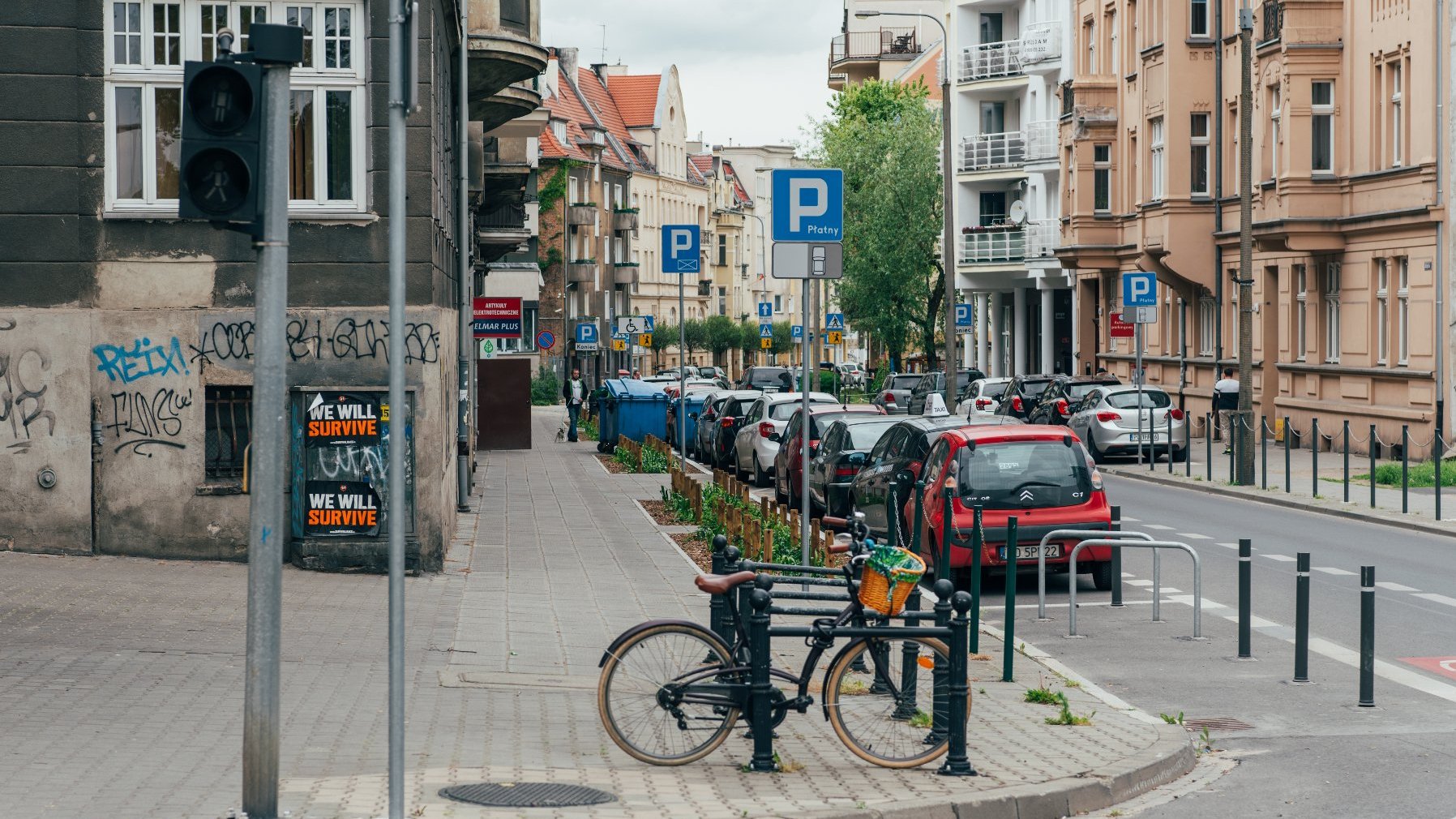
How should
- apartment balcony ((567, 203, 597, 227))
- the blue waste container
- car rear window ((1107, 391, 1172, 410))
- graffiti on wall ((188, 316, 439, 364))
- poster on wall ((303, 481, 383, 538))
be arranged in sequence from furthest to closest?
apartment balcony ((567, 203, 597, 227)) → the blue waste container → car rear window ((1107, 391, 1172, 410)) → graffiti on wall ((188, 316, 439, 364)) → poster on wall ((303, 481, 383, 538))

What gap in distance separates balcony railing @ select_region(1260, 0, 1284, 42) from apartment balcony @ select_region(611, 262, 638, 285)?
68.0 meters

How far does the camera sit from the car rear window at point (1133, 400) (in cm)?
3384

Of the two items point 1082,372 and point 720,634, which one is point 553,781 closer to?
point 720,634

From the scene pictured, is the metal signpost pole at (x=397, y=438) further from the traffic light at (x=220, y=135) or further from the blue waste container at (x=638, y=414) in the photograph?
the blue waste container at (x=638, y=414)

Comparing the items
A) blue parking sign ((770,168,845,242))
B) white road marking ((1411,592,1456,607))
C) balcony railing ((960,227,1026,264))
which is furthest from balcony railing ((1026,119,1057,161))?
blue parking sign ((770,168,845,242))

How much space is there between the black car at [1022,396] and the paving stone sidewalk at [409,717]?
2712cm

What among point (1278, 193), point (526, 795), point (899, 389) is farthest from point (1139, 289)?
point (526, 795)

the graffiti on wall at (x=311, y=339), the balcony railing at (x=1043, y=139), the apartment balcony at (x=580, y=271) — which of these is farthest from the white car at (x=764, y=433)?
the apartment balcony at (x=580, y=271)

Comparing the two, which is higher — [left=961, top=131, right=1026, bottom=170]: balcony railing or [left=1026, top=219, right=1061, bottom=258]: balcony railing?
[left=961, top=131, right=1026, bottom=170]: balcony railing

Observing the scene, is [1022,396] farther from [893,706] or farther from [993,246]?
[893,706]

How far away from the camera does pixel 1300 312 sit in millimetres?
38469

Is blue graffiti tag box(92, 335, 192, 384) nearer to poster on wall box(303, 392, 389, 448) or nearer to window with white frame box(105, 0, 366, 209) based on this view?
window with white frame box(105, 0, 366, 209)

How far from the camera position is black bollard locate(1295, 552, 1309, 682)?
10947 mm

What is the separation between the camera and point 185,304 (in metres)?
16.0
